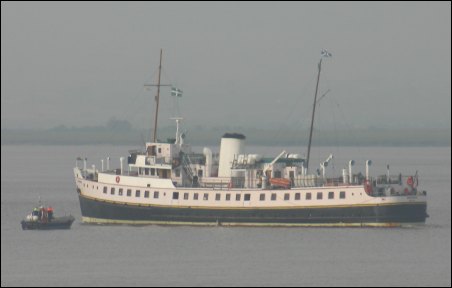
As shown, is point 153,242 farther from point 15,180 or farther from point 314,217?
point 15,180

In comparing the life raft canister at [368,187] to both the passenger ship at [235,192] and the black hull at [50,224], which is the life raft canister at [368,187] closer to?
the passenger ship at [235,192]

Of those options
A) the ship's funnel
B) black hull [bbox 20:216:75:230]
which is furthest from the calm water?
the ship's funnel

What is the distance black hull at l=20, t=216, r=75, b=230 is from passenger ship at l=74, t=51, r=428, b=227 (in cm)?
363

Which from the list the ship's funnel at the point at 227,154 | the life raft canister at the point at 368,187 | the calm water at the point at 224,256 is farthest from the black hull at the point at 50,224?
the life raft canister at the point at 368,187

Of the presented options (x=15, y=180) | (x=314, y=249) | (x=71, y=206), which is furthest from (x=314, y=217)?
(x=15, y=180)

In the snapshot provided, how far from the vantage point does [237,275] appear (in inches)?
3068

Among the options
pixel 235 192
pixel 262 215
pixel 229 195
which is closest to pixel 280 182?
pixel 262 215

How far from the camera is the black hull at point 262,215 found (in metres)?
98.6

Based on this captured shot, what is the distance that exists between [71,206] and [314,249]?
148 ft

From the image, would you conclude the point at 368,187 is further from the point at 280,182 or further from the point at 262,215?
the point at 262,215

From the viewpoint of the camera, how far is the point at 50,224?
10256 cm

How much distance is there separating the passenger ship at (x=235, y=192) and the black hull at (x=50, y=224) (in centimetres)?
363

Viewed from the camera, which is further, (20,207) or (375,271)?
(20,207)

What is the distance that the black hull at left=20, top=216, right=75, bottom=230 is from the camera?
102375 millimetres
